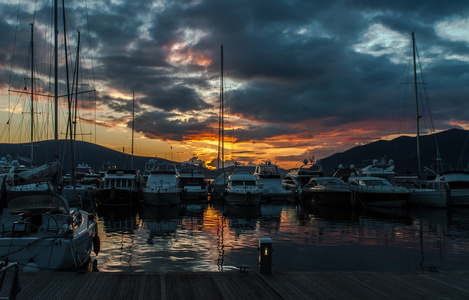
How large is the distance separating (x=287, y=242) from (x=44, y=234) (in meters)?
11.7

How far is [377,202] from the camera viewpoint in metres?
37.2

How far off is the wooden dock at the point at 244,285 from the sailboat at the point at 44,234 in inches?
45.8

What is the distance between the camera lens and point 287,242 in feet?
63.9

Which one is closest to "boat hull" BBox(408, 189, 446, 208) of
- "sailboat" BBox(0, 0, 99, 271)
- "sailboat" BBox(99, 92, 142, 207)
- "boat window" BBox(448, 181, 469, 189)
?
"boat window" BBox(448, 181, 469, 189)

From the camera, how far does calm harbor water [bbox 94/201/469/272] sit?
14.4 meters

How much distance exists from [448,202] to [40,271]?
40.0 metres

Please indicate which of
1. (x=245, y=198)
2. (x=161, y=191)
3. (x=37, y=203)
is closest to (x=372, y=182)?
(x=245, y=198)

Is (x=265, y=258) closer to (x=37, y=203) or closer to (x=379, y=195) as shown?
(x=37, y=203)

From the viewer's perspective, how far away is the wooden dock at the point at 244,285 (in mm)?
8453

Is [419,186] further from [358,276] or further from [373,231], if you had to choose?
[358,276]

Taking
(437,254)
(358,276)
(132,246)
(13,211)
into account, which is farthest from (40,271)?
(437,254)

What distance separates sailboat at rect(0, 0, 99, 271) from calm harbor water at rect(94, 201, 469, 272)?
169 cm

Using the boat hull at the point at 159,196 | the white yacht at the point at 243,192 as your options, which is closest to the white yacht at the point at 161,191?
the boat hull at the point at 159,196

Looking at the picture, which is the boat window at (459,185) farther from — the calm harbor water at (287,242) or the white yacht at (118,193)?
the white yacht at (118,193)
